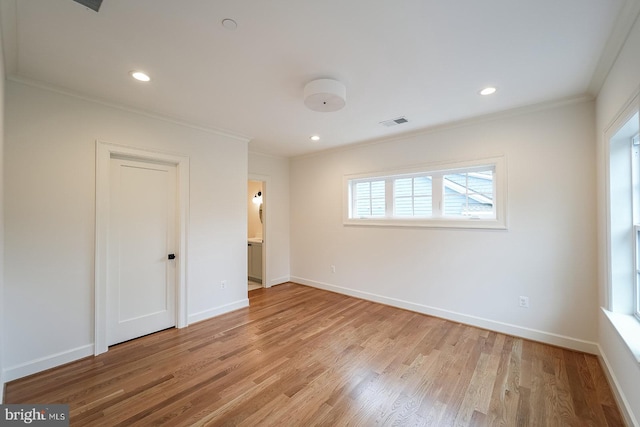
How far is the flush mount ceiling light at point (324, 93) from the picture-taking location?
2.22 metres

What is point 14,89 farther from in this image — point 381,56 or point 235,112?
point 381,56

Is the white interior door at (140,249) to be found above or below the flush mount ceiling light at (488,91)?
below

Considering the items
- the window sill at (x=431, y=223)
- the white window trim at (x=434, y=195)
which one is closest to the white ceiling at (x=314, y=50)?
the white window trim at (x=434, y=195)

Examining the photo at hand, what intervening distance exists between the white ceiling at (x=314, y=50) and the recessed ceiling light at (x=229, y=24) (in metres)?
0.03

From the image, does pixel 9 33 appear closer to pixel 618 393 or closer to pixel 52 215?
pixel 52 215

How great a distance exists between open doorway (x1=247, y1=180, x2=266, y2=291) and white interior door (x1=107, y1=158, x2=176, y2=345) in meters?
1.90

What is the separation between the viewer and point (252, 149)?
15.3 ft

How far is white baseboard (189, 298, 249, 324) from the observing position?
339 cm

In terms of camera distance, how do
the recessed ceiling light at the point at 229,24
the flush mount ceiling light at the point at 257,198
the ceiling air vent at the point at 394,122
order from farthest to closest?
the flush mount ceiling light at the point at 257,198, the ceiling air vent at the point at 394,122, the recessed ceiling light at the point at 229,24

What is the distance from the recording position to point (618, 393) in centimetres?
191

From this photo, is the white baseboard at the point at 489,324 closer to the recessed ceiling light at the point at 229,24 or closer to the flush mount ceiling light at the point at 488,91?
the flush mount ceiling light at the point at 488,91

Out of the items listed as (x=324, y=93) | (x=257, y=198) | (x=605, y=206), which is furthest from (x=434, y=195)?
(x=257, y=198)

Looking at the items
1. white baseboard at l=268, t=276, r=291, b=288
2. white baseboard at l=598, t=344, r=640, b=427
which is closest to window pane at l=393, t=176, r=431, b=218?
white baseboard at l=598, t=344, r=640, b=427

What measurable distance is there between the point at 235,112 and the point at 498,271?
142 inches
